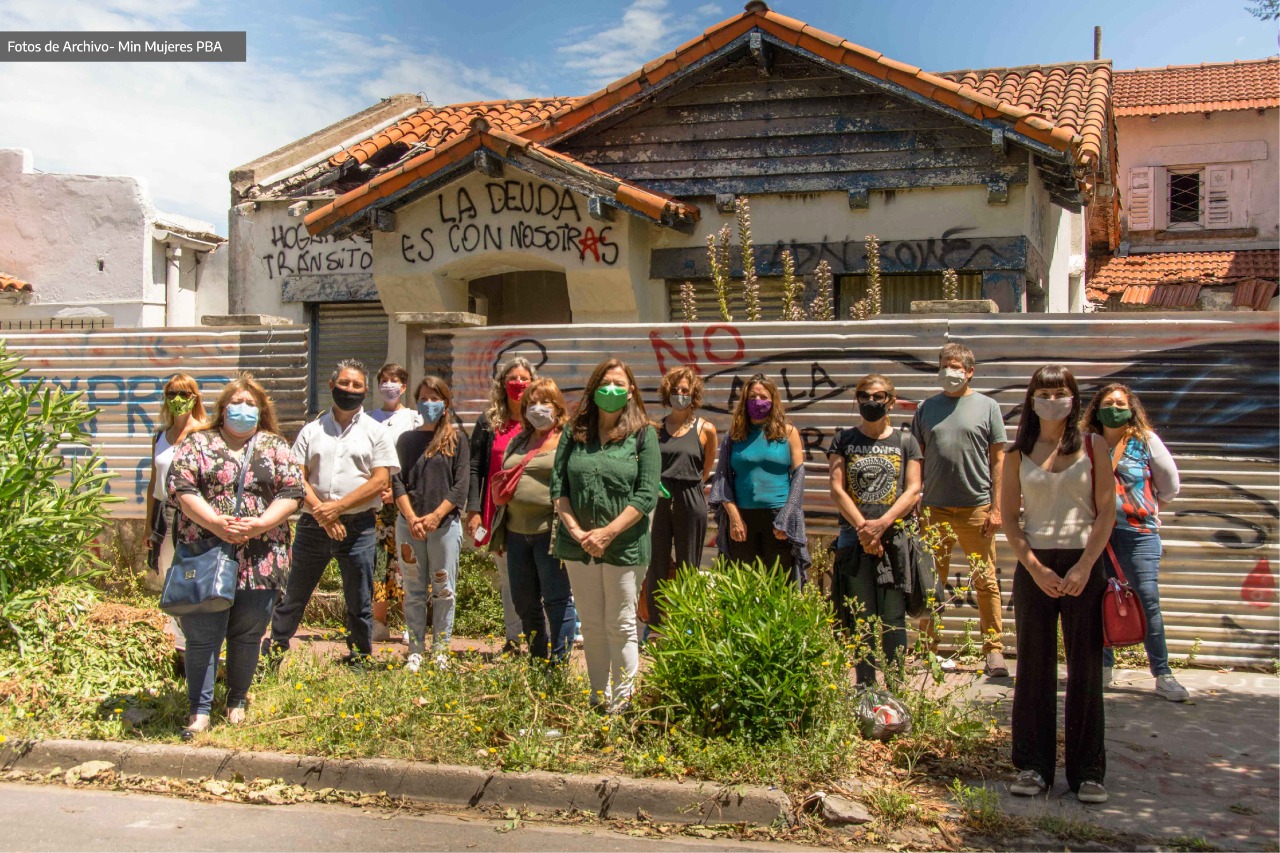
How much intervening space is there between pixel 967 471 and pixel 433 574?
11.1 ft

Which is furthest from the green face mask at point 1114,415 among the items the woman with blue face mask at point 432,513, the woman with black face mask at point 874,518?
the woman with blue face mask at point 432,513

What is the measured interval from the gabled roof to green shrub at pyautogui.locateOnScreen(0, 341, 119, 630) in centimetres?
506

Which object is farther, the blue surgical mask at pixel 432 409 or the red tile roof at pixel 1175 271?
the red tile roof at pixel 1175 271

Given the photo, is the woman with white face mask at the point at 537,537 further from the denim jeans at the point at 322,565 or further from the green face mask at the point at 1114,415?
the green face mask at the point at 1114,415

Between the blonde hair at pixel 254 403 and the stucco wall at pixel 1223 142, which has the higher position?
the stucco wall at pixel 1223 142

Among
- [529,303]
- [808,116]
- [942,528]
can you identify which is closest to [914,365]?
[942,528]

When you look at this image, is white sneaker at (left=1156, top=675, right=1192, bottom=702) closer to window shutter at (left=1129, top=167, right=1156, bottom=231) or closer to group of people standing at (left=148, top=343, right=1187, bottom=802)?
group of people standing at (left=148, top=343, right=1187, bottom=802)

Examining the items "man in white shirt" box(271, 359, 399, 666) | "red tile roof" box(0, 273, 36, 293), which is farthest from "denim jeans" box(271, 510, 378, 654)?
"red tile roof" box(0, 273, 36, 293)

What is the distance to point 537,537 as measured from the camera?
6715mm

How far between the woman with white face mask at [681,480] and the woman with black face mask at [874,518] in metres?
1.03

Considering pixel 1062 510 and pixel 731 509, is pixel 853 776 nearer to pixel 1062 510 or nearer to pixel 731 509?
pixel 1062 510

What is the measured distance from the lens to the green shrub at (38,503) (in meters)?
7.18

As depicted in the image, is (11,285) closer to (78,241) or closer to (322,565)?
(78,241)

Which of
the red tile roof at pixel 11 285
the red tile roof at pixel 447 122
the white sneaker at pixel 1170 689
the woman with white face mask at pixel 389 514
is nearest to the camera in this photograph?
the white sneaker at pixel 1170 689
